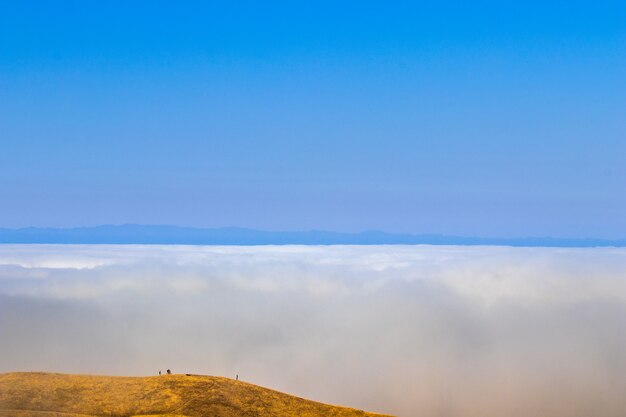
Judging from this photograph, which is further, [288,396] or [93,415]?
[288,396]

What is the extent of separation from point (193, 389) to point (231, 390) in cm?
321

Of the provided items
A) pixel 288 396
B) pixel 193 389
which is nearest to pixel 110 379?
pixel 193 389

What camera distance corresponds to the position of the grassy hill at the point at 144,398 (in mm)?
53250

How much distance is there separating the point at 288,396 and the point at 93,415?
54.4ft

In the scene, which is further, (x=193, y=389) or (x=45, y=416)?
(x=193, y=389)

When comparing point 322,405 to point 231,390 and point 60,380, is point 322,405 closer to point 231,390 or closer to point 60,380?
point 231,390

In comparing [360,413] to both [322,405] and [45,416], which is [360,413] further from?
[45,416]

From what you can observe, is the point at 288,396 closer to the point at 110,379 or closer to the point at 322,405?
the point at 322,405

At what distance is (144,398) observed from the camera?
55.6 meters

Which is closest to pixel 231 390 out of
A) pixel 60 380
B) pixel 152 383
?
pixel 152 383

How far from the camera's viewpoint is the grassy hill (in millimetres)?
53250

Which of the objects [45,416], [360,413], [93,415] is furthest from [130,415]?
→ [360,413]

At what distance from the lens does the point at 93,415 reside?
52250 mm

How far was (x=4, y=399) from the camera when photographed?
53.6m
